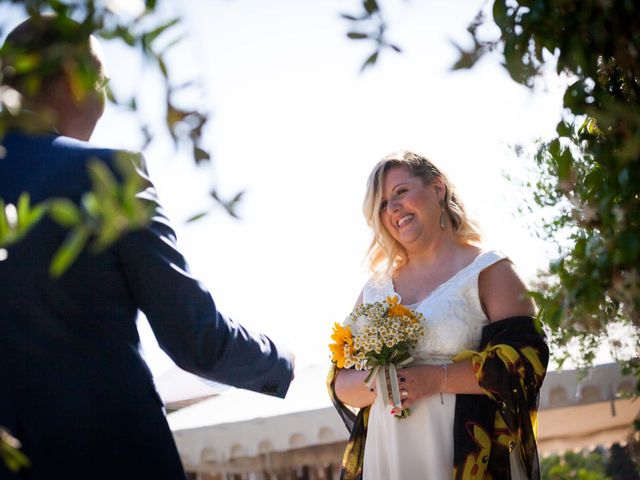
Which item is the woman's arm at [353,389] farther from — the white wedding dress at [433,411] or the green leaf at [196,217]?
the green leaf at [196,217]

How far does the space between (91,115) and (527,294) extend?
1489 mm

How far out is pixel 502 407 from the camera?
3902mm

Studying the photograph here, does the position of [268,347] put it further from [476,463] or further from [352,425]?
[352,425]

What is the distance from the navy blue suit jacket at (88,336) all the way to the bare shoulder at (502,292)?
198 centimetres

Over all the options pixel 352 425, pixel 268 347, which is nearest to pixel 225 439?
pixel 352 425

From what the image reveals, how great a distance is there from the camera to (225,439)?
277 inches

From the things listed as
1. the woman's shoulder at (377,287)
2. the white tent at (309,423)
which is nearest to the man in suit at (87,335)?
the woman's shoulder at (377,287)

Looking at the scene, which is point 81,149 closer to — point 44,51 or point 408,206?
point 44,51

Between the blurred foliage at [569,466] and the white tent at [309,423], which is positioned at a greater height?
the white tent at [309,423]

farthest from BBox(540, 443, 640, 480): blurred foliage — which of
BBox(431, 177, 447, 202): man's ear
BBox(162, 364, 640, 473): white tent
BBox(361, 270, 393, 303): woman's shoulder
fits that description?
BBox(431, 177, 447, 202): man's ear

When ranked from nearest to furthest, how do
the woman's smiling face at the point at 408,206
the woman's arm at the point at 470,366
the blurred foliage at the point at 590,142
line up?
the blurred foliage at the point at 590,142
the woman's arm at the point at 470,366
the woman's smiling face at the point at 408,206

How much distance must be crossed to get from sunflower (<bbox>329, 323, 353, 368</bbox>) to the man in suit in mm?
1935

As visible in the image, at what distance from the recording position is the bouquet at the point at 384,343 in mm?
4121

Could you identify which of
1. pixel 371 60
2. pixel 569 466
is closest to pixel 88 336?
pixel 371 60
